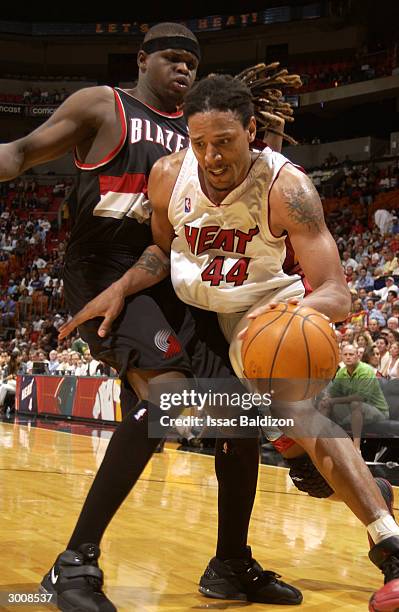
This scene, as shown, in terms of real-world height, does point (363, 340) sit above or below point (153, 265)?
below

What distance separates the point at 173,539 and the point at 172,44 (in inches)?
89.7

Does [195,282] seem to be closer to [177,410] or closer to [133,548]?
[177,410]

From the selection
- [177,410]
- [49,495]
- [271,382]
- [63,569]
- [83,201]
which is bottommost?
[49,495]

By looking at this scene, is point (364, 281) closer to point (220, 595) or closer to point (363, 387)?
point (363, 387)

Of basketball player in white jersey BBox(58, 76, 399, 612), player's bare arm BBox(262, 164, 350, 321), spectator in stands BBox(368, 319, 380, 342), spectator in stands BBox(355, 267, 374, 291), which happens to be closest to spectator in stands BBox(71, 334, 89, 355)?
spectator in stands BBox(355, 267, 374, 291)

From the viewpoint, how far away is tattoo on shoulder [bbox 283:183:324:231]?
7.97 ft

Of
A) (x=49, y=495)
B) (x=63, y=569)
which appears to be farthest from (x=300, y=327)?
(x=49, y=495)

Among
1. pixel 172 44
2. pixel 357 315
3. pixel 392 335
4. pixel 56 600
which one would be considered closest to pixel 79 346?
pixel 357 315

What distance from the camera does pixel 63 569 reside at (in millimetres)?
2461

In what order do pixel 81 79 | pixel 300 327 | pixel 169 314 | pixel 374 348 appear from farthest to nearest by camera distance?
pixel 81 79
pixel 374 348
pixel 169 314
pixel 300 327

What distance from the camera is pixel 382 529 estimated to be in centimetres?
221

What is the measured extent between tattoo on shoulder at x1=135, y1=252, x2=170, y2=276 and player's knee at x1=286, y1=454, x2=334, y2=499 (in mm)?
815

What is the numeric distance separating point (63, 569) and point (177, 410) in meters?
0.63

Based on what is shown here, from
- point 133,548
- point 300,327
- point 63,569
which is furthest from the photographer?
point 133,548
